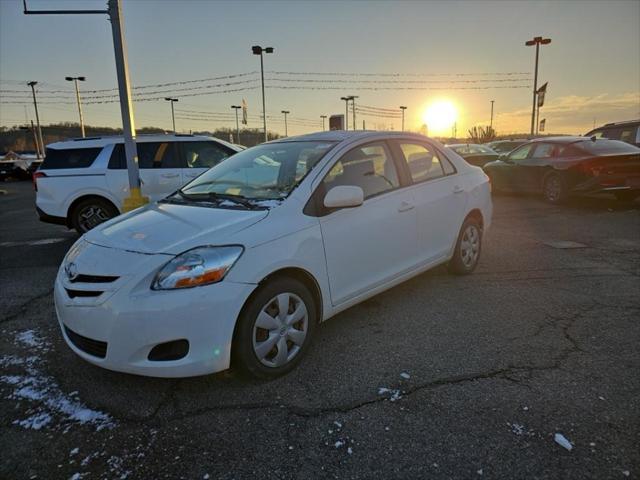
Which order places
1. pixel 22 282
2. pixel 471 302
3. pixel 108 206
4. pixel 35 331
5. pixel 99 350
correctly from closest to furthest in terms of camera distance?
pixel 99 350 → pixel 35 331 → pixel 471 302 → pixel 22 282 → pixel 108 206

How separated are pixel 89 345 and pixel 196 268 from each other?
86 centimetres

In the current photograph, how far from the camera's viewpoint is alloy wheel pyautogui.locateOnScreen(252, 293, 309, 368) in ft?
9.07

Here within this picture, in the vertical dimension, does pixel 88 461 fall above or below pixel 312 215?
below

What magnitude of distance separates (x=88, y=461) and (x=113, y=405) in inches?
19.7

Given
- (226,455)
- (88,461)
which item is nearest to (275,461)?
(226,455)

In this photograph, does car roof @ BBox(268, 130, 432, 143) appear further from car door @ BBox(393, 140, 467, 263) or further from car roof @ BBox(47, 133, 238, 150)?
car roof @ BBox(47, 133, 238, 150)

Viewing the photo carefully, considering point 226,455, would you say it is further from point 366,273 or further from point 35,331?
point 35,331

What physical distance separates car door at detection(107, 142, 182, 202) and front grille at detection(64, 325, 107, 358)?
194 inches

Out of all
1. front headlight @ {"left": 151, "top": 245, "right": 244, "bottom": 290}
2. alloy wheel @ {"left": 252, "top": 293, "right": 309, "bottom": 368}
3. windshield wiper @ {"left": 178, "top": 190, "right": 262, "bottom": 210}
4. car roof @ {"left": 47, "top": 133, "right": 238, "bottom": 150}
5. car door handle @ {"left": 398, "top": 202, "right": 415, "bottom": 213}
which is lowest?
alloy wheel @ {"left": 252, "top": 293, "right": 309, "bottom": 368}

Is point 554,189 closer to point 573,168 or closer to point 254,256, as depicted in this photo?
point 573,168

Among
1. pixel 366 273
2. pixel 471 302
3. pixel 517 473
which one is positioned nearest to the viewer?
pixel 517 473

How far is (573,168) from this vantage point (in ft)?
31.2

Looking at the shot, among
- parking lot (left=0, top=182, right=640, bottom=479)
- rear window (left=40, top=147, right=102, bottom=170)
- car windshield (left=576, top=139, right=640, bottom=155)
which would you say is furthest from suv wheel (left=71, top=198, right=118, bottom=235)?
car windshield (left=576, top=139, right=640, bottom=155)

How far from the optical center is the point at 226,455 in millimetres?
2238
